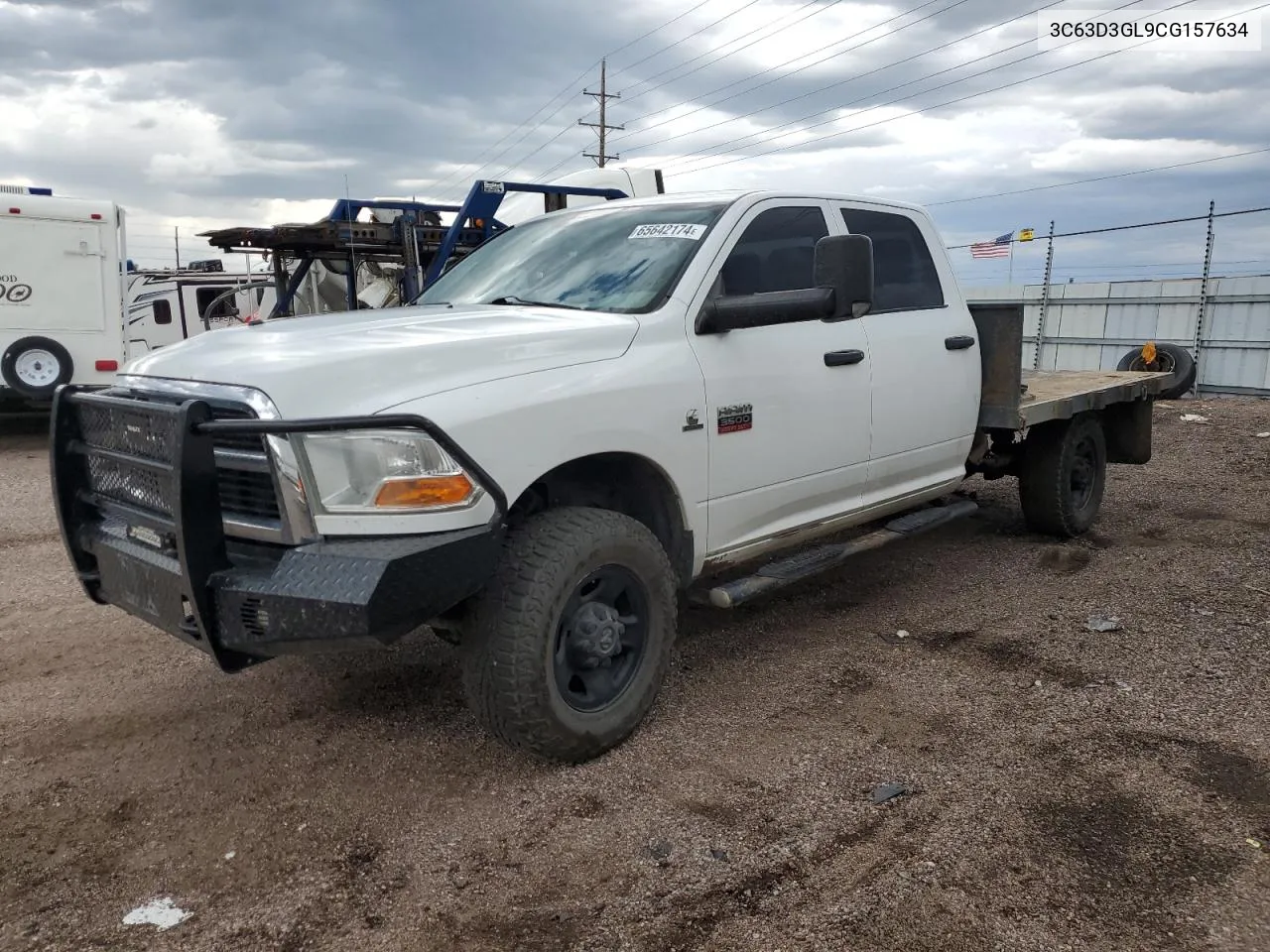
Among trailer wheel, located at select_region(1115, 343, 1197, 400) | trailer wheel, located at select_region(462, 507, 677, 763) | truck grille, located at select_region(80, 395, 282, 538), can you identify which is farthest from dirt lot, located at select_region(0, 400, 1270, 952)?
trailer wheel, located at select_region(1115, 343, 1197, 400)

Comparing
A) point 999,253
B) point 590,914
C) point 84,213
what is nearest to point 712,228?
point 590,914

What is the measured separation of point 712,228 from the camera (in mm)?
3885

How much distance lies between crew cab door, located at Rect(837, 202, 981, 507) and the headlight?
2.40 meters

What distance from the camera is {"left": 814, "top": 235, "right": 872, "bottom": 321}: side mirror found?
3600mm

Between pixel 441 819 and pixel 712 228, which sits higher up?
pixel 712 228

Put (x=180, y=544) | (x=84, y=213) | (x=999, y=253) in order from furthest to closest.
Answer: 1. (x=999, y=253)
2. (x=84, y=213)
3. (x=180, y=544)

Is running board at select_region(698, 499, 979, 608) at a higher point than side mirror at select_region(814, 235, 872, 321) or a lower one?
lower

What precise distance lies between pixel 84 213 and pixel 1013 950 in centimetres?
1183

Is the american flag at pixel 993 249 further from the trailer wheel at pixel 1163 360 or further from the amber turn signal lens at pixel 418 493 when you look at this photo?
the amber turn signal lens at pixel 418 493

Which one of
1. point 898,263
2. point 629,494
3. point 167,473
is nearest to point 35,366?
point 167,473

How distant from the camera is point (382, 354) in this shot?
9.60 feet

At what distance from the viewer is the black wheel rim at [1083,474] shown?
6.28 meters

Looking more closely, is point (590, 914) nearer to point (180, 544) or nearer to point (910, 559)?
point (180, 544)

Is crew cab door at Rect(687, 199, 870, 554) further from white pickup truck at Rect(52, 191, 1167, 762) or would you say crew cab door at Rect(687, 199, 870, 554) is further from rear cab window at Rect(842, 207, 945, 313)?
rear cab window at Rect(842, 207, 945, 313)
